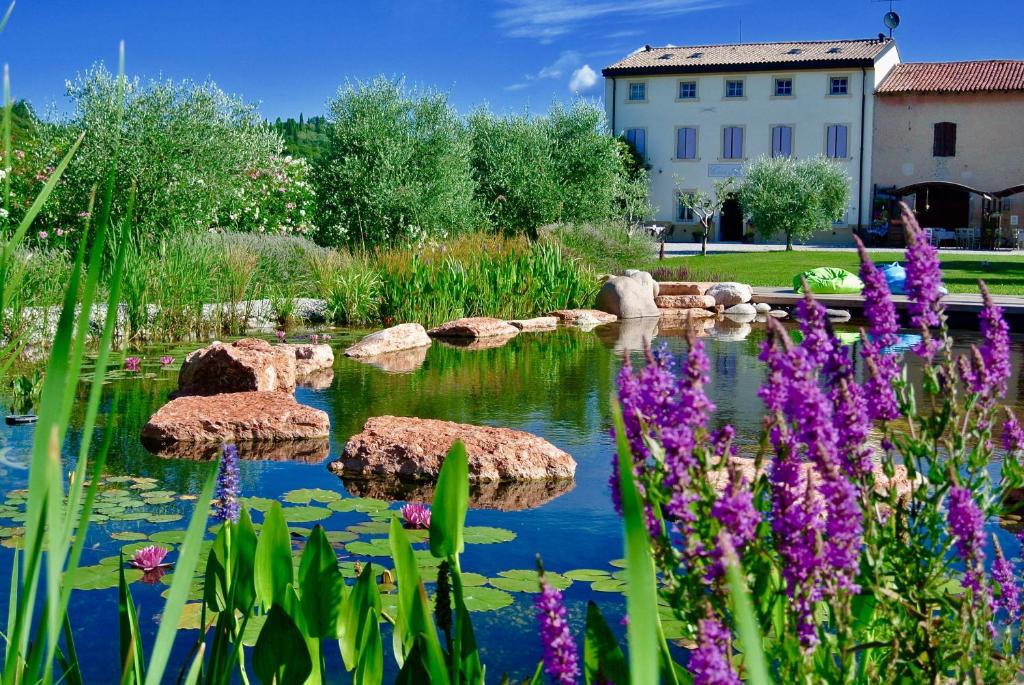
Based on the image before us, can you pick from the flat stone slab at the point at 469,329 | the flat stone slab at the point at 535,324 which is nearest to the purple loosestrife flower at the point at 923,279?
the flat stone slab at the point at 469,329

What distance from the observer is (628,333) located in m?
14.3

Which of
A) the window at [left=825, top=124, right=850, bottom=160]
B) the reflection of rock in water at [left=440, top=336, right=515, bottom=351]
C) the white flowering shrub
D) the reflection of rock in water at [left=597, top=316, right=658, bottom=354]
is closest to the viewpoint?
the reflection of rock in water at [left=597, top=316, right=658, bottom=354]

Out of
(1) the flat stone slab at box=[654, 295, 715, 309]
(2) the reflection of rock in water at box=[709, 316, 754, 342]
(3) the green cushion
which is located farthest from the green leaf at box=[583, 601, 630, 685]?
(3) the green cushion

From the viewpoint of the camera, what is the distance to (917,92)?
3844 centimetres

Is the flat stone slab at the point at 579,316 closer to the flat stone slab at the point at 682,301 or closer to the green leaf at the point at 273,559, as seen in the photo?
the flat stone slab at the point at 682,301

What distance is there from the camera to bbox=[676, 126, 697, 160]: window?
40875 millimetres

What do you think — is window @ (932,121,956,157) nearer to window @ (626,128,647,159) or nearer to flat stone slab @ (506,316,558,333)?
window @ (626,128,647,159)

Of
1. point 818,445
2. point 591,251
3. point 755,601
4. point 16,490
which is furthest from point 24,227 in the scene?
point 591,251

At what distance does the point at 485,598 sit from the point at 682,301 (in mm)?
14146

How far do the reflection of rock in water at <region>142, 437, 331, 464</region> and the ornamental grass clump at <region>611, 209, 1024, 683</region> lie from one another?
4836 millimetres

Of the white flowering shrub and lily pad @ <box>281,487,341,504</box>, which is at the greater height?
the white flowering shrub

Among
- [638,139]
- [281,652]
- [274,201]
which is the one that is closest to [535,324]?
[274,201]

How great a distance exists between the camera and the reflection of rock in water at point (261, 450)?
6668 mm

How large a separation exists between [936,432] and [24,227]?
5.01 ft
